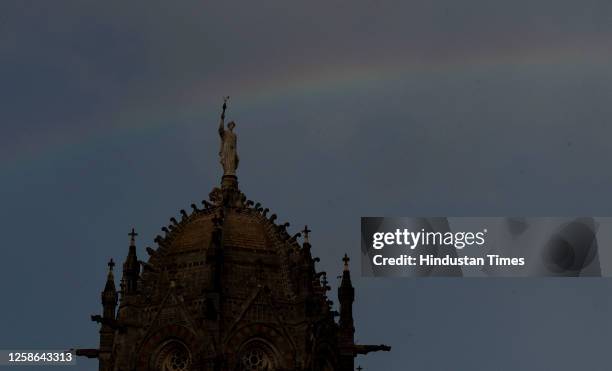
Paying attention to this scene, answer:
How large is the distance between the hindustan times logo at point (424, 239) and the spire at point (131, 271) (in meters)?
15.9

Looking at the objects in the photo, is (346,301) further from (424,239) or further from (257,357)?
(424,239)

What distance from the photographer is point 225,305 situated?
213 feet

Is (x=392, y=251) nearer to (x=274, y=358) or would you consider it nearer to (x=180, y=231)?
(x=274, y=358)

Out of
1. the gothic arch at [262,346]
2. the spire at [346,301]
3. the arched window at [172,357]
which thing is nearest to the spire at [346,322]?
the spire at [346,301]

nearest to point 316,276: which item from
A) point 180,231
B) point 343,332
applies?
point 343,332

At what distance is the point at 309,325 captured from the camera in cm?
6525

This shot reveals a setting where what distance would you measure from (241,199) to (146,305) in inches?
372

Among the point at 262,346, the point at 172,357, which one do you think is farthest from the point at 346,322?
the point at 172,357

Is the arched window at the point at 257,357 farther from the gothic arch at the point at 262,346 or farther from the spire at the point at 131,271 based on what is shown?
the spire at the point at 131,271

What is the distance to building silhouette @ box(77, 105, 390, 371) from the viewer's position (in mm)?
64375

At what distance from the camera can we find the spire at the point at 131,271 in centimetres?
6762

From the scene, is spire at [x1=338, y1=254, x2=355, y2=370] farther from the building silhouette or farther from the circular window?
the circular window

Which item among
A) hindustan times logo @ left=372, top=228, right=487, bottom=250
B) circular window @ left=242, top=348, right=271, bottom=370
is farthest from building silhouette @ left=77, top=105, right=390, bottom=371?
hindustan times logo @ left=372, top=228, right=487, bottom=250

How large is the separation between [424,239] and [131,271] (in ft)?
61.5
